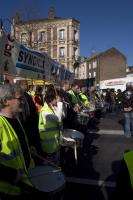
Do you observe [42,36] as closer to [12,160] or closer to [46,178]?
[46,178]

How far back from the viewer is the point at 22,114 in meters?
4.73

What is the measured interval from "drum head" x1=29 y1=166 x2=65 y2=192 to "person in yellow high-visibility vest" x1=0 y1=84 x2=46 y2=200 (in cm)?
7

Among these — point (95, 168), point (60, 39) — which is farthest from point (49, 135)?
point (60, 39)

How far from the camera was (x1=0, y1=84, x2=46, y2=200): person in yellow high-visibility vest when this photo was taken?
2805 millimetres

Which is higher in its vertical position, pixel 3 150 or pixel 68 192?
pixel 3 150

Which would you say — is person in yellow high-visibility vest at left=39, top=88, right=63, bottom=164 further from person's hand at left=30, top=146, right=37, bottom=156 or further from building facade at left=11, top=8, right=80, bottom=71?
building facade at left=11, top=8, right=80, bottom=71

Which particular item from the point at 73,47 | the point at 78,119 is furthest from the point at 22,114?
the point at 73,47

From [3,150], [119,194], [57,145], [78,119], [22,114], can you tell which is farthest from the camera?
[78,119]

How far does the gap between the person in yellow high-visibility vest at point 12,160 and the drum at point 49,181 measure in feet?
0.23

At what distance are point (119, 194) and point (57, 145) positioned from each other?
2.91 m

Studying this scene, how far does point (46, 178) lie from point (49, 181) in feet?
0.22

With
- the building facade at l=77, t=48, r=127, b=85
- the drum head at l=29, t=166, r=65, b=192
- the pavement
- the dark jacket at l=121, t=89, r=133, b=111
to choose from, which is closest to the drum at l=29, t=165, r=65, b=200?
the drum head at l=29, t=166, r=65, b=192

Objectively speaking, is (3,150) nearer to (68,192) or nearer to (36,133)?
(36,133)

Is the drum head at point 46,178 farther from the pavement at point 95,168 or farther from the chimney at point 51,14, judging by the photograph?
the chimney at point 51,14
